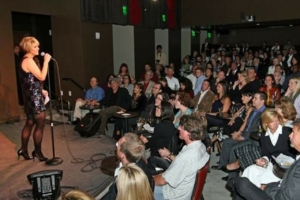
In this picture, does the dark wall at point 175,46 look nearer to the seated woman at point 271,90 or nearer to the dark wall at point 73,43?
the dark wall at point 73,43

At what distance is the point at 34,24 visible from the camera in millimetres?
9000

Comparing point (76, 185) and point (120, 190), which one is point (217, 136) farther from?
point (120, 190)

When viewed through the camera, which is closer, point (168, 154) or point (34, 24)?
point (168, 154)

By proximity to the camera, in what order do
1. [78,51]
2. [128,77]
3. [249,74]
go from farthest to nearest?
[78,51] < [128,77] < [249,74]

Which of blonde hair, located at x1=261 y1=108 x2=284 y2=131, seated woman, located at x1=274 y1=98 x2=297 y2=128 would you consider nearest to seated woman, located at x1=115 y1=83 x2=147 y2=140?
seated woman, located at x1=274 y1=98 x2=297 y2=128

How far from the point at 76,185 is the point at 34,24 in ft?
21.2

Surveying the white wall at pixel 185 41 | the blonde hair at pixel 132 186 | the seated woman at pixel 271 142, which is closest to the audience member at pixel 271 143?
the seated woman at pixel 271 142

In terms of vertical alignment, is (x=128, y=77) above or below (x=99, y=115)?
above

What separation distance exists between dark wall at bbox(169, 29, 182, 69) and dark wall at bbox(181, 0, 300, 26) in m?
0.46

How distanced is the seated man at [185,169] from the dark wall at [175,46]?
31.2 feet

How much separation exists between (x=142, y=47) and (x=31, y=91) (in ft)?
22.7

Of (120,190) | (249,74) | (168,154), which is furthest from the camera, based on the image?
(249,74)

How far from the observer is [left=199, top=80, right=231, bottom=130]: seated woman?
5.13 m

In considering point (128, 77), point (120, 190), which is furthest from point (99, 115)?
point (120, 190)
